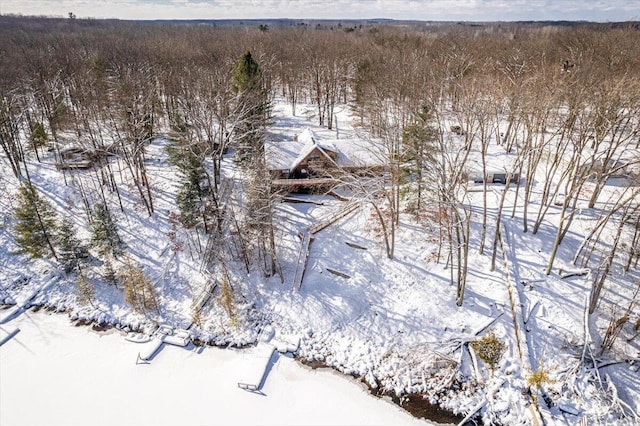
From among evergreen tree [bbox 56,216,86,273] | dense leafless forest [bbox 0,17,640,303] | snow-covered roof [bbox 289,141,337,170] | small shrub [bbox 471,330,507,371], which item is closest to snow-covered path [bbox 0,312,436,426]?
small shrub [bbox 471,330,507,371]

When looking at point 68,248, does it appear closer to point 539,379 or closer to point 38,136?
point 38,136

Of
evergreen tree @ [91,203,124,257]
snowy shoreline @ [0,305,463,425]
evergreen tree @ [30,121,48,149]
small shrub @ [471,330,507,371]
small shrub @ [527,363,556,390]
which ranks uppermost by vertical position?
evergreen tree @ [30,121,48,149]

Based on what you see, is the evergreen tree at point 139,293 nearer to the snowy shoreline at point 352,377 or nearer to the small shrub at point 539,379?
the snowy shoreline at point 352,377

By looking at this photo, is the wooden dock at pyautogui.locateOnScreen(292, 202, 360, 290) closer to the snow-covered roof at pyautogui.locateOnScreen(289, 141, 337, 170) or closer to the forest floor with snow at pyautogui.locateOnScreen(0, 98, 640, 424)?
the forest floor with snow at pyautogui.locateOnScreen(0, 98, 640, 424)

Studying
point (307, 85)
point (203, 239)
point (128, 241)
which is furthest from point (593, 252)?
point (307, 85)

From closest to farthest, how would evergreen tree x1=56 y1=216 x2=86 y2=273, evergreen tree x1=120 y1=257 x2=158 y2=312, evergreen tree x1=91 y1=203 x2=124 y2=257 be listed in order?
evergreen tree x1=120 y1=257 x2=158 y2=312 < evergreen tree x1=56 y1=216 x2=86 y2=273 < evergreen tree x1=91 y1=203 x2=124 y2=257
